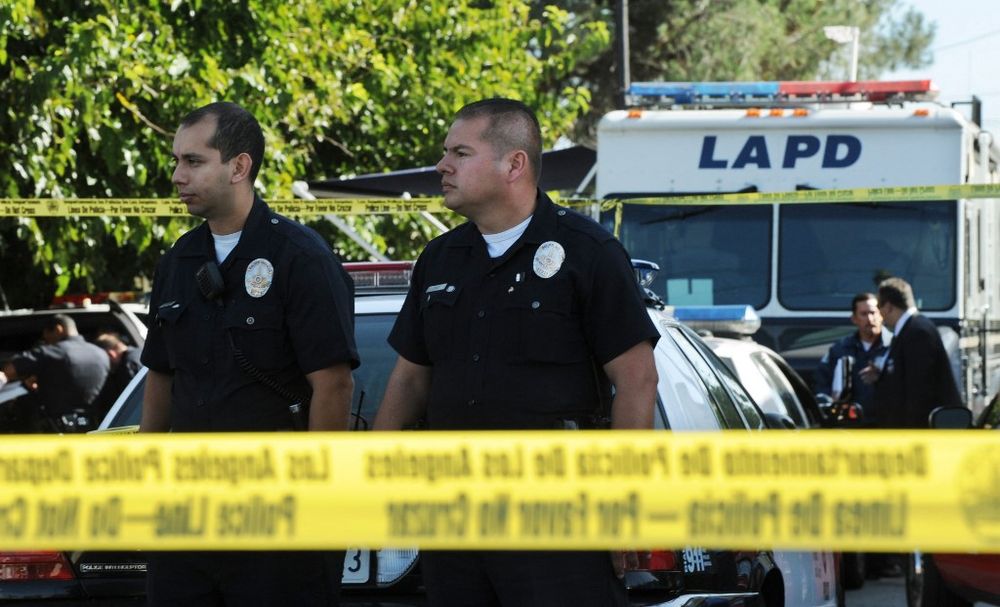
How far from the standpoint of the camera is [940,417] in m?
7.21

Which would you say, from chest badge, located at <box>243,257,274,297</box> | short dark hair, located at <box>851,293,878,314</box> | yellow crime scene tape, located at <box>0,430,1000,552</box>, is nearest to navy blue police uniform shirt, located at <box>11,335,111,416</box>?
short dark hair, located at <box>851,293,878,314</box>

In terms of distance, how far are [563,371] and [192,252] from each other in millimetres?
1023

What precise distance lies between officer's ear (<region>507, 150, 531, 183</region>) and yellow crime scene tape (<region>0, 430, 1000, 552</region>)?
3.40ft

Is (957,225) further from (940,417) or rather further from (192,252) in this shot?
(192,252)

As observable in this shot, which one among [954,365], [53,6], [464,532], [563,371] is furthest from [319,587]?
[53,6]

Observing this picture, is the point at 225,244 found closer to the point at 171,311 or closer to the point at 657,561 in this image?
the point at 171,311

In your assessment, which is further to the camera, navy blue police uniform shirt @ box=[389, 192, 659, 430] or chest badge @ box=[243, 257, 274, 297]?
chest badge @ box=[243, 257, 274, 297]

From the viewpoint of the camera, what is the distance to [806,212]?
11.3m

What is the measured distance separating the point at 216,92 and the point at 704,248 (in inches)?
166

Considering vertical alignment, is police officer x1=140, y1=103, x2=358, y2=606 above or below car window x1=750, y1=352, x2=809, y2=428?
above

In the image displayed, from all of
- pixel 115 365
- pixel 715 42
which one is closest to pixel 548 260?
pixel 115 365

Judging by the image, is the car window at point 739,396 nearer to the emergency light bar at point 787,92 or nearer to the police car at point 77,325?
the emergency light bar at point 787,92

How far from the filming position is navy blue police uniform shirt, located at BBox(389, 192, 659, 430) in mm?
3967

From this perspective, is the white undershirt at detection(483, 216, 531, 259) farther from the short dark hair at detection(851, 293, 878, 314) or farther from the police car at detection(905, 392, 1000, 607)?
the short dark hair at detection(851, 293, 878, 314)
